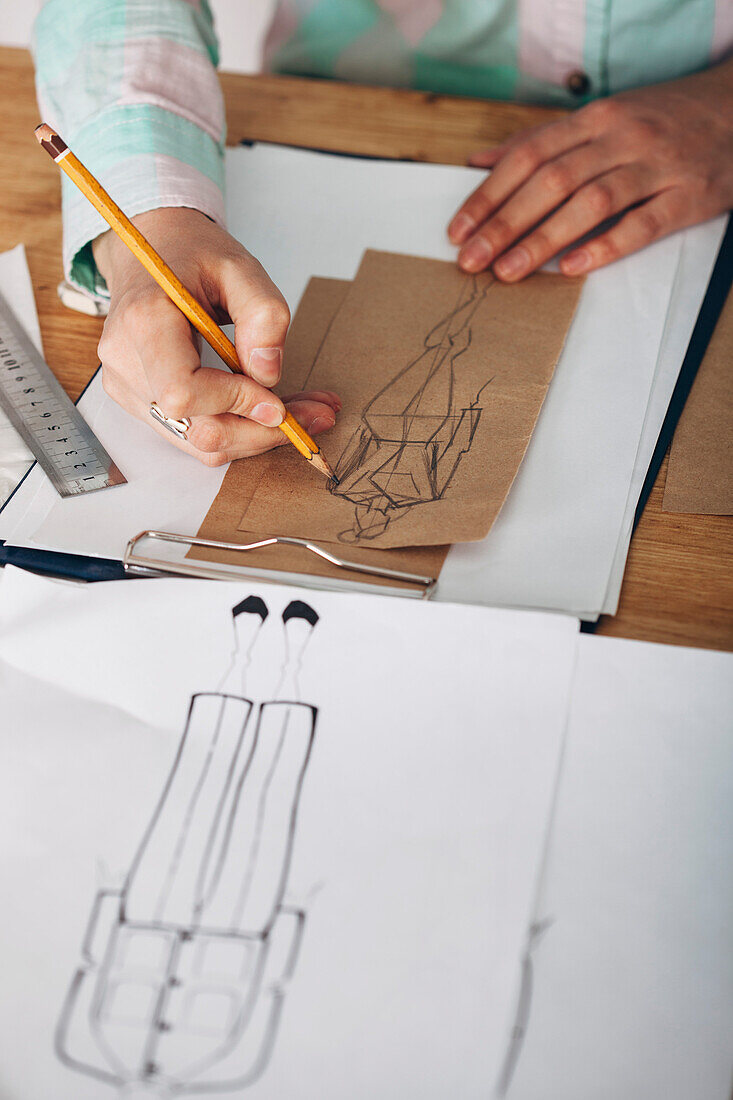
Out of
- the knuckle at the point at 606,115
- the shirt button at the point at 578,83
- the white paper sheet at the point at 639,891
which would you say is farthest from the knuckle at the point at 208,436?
the shirt button at the point at 578,83

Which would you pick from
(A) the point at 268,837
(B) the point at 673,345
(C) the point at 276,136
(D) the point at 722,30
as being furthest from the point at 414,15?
(A) the point at 268,837

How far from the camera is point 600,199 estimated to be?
30.7 inches

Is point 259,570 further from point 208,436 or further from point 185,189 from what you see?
point 185,189

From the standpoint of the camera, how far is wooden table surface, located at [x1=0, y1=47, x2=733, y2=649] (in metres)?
0.74

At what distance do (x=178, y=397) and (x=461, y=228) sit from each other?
366 millimetres

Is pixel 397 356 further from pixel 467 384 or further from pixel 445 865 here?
pixel 445 865

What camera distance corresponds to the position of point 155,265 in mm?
559

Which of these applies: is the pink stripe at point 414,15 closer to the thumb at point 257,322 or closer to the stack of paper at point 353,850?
the thumb at point 257,322

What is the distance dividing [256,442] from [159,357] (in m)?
0.09

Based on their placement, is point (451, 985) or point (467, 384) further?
point (467, 384)

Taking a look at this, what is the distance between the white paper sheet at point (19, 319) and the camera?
25.1 inches

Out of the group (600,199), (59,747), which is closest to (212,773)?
(59,747)

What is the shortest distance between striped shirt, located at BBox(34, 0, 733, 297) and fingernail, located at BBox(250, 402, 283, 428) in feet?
0.79

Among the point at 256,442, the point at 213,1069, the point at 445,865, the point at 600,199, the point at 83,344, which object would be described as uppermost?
the point at 600,199
